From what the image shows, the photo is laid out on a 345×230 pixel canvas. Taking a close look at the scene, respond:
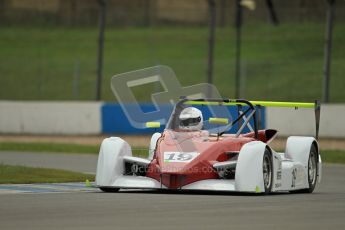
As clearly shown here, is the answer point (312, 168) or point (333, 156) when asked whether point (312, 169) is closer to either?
point (312, 168)

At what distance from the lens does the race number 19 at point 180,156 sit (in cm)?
1614

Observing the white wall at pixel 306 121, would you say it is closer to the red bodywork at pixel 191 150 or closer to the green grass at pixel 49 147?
the green grass at pixel 49 147

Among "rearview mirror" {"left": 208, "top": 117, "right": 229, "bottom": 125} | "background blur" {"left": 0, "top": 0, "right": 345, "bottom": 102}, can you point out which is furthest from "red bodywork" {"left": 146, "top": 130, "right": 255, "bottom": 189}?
"background blur" {"left": 0, "top": 0, "right": 345, "bottom": 102}

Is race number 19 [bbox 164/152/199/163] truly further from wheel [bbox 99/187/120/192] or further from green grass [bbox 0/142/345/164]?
green grass [bbox 0/142/345/164]

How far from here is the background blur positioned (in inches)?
1585

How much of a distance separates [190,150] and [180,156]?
30 cm

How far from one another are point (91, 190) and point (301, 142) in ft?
10.8

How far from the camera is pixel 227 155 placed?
54.6 feet

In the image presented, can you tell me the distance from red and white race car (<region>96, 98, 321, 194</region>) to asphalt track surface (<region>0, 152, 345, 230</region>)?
0.21 m

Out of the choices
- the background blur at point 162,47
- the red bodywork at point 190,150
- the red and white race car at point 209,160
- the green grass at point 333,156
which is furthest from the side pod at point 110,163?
the background blur at point 162,47

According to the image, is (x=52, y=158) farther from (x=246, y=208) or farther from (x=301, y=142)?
(x=246, y=208)

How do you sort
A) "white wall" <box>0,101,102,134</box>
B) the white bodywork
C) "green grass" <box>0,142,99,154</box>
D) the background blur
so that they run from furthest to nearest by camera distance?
the background blur
"white wall" <box>0,101,102,134</box>
"green grass" <box>0,142,99,154</box>
the white bodywork

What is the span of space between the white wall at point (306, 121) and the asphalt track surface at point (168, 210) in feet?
50.3

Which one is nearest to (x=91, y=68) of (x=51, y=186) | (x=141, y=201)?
(x=51, y=186)
